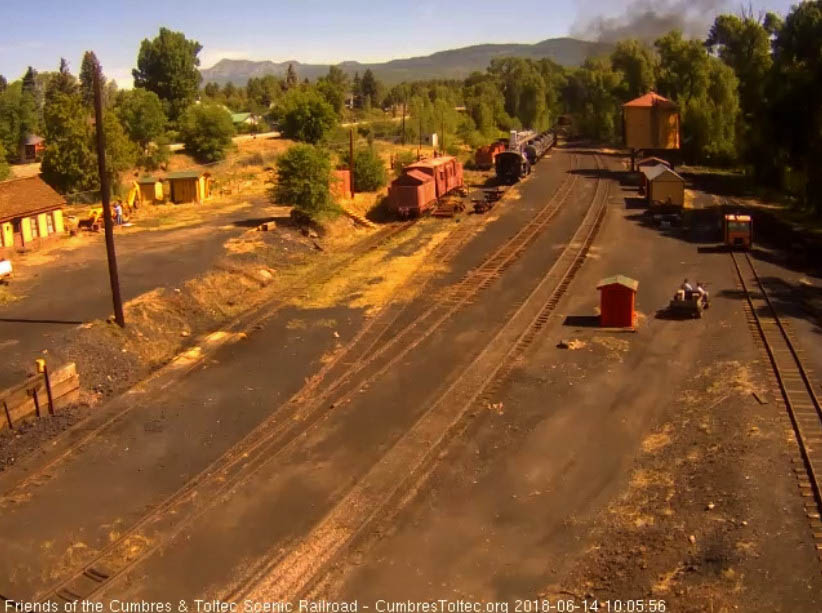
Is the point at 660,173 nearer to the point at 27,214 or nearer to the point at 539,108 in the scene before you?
the point at 27,214

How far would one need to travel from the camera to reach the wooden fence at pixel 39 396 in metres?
17.2

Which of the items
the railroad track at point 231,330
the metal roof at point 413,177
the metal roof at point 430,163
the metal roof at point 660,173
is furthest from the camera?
the metal roof at point 430,163

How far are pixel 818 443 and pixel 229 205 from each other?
37954mm

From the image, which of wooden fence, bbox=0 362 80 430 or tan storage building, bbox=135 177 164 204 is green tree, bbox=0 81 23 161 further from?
wooden fence, bbox=0 362 80 430

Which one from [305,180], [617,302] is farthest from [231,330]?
[305,180]

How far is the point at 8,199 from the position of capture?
1282 inches

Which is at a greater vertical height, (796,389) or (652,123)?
(652,123)

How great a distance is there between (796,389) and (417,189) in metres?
26.5

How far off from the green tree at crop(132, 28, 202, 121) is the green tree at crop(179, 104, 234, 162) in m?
21.9

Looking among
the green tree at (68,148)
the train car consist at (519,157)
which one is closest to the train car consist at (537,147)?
the train car consist at (519,157)

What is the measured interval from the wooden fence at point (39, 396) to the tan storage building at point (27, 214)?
15417mm

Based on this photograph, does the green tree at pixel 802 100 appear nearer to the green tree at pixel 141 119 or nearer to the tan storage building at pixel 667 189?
the tan storage building at pixel 667 189

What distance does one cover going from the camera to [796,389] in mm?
18469

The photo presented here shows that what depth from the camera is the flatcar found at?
56438 mm
